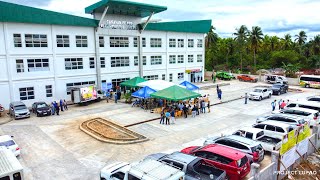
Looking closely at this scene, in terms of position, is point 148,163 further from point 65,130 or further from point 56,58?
point 56,58

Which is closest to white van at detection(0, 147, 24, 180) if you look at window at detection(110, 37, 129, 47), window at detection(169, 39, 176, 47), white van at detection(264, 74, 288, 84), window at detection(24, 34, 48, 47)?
window at detection(24, 34, 48, 47)

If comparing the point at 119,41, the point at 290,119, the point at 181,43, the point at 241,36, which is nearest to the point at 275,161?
the point at 290,119

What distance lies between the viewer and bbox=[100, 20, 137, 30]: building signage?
35.5 meters

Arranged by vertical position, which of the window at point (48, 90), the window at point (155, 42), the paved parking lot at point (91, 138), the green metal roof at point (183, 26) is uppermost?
the green metal roof at point (183, 26)

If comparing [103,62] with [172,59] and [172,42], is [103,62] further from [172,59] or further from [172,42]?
[172,42]

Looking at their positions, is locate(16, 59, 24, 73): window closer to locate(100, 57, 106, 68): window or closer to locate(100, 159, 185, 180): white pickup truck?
locate(100, 57, 106, 68): window

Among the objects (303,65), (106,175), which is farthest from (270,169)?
(303,65)

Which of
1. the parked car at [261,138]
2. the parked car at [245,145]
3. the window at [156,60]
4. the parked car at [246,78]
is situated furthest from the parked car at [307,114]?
the parked car at [246,78]

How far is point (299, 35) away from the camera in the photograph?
248 feet

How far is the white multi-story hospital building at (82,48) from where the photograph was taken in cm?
2847

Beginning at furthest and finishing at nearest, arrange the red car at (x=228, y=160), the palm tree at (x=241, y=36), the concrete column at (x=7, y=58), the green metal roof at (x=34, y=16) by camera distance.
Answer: the palm tree at (x=241, y=36) < the concrete column at (x=7, y=58) < the green metal roof at (x=34, y=16) < the red car at (x=228, y=160)

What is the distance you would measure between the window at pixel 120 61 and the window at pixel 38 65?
9.14 meters

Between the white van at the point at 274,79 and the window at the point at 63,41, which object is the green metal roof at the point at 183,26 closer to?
the window at the point at 63,41

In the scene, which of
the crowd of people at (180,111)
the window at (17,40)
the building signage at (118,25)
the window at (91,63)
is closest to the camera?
the crowd of people at (180,111)
